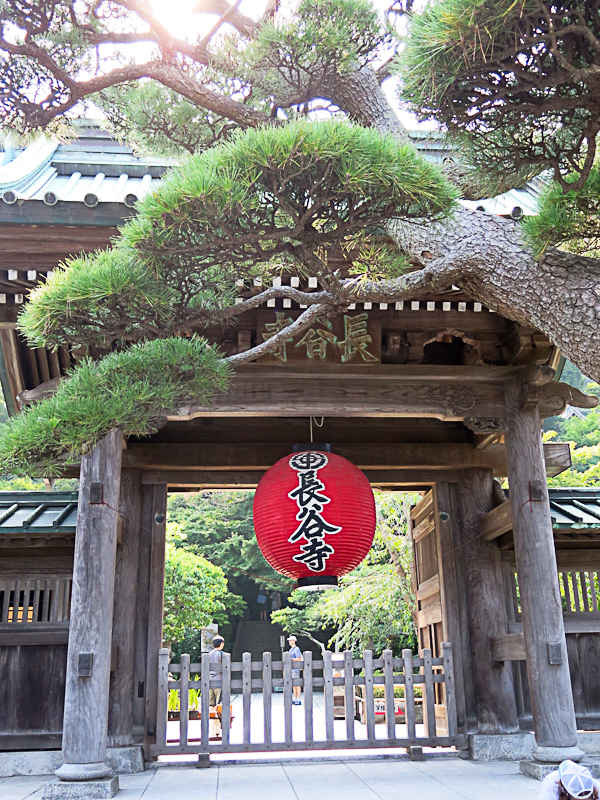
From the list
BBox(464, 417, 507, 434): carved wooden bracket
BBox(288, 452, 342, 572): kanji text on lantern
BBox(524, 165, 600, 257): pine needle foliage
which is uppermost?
BBox(524, 165, 600, 257): pine needle foliage

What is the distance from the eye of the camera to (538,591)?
538 cm

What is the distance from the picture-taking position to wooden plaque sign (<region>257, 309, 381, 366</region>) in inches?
218

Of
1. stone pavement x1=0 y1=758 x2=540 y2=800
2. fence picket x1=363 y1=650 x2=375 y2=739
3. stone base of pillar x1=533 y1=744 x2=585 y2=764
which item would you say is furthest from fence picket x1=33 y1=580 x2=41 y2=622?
stone base of pillar x1=533 y1=744 x2=585 y2=764

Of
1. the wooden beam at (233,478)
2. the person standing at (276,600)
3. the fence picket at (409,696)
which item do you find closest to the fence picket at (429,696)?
the fence picket at (409,696)

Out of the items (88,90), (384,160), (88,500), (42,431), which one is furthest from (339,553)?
(88,90)

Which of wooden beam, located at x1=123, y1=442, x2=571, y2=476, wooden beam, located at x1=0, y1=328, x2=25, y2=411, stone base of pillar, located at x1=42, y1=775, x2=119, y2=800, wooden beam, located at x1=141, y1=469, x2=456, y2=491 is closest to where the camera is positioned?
stone base of pillar, located at x1=42, y1=775, x2=119, y2=800

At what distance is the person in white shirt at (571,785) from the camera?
7.14 ft

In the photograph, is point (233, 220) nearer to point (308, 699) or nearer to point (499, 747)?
point (308, 699)

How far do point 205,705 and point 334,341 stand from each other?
3485mm

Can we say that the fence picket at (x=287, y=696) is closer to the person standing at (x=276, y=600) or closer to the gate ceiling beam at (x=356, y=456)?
the gate ceiling beam at (x=356, y=456)

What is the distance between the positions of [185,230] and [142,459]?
13.9ft

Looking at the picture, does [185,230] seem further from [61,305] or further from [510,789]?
[510,789]

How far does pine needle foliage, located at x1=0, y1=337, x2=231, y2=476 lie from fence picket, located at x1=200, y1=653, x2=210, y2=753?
135 inches

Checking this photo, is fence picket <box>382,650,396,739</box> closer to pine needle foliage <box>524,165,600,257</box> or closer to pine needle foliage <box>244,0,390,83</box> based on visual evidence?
pine needle foliage <box>524,165,600,257</box>
